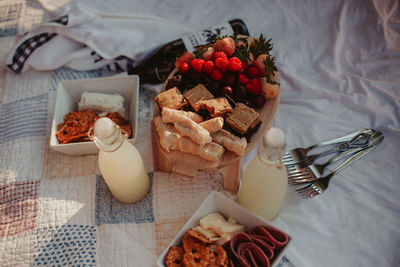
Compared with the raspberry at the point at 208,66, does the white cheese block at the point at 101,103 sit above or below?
below

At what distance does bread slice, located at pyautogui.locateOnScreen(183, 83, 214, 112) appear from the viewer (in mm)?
830

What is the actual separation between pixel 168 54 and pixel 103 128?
55 cm

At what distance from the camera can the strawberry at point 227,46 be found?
922 mm

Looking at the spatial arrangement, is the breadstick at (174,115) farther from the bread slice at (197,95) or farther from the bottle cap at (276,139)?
the bottle cap at (276,139)

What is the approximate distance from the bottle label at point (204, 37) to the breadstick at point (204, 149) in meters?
0.44

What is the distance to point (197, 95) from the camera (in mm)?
847

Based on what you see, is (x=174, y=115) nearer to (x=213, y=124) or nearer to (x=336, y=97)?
(x=213, y=124)

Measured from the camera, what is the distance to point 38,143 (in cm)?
97

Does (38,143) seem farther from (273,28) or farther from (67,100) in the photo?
(273,28)

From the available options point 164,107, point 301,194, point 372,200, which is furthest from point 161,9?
point 372,200

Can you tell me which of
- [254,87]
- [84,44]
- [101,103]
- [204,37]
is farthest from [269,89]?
[84,44]

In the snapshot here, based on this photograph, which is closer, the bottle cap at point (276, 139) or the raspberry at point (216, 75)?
the bottle cap at point (276, 139)

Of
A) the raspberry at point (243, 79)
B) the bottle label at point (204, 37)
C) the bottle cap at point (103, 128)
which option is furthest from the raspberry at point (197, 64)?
the bottle cap at point (103, 128)

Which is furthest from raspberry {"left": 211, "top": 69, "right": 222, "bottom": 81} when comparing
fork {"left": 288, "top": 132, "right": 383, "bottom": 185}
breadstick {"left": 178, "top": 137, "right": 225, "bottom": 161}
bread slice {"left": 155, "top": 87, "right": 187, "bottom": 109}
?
fork {"left": 288, "top": 132, "right": 383, "bottom": 185}
